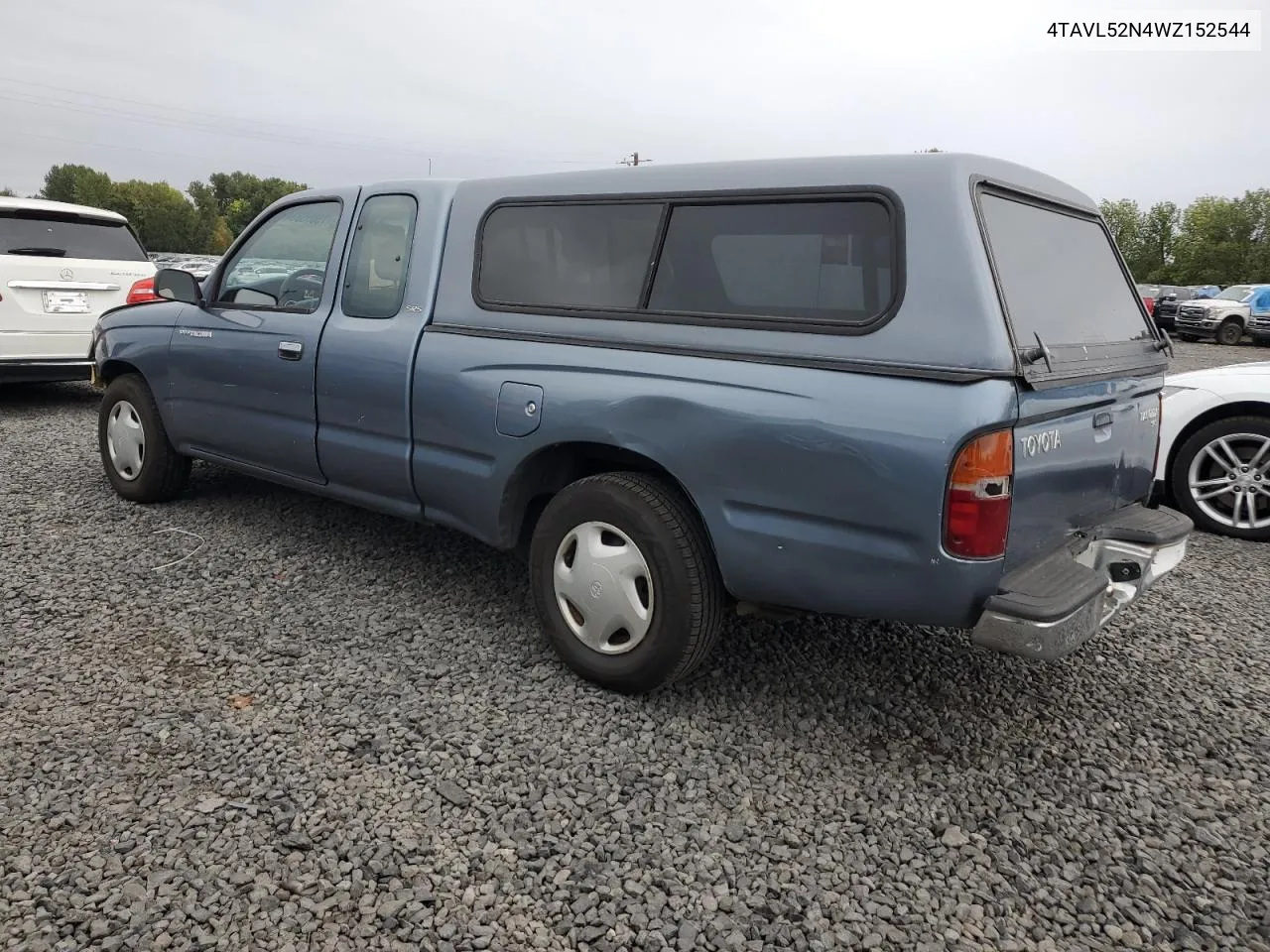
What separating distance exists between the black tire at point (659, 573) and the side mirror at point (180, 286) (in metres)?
2.70

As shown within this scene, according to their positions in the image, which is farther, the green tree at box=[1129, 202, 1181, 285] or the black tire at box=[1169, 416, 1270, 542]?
the green tree at box=[1129, 202, 1181, 285]

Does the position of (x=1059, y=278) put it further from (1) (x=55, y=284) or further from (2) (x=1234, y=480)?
(1) (x=55, y=284)

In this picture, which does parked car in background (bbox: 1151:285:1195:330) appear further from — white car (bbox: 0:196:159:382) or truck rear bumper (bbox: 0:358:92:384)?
truck rear bumper (bbox: 0:358:92:384)

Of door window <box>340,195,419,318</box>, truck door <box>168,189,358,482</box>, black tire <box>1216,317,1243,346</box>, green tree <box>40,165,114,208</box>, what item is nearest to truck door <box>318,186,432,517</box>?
door window <box>340,195,419,318</box>

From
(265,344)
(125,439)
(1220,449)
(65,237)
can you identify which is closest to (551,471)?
(265,344)

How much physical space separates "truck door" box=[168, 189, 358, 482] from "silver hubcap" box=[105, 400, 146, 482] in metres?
0.39

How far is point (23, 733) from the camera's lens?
283cm

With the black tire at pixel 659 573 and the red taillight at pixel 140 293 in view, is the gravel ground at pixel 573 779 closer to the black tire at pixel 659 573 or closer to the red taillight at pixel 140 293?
the black tire at pixel 659 573

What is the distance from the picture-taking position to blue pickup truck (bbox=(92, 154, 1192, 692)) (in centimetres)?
250

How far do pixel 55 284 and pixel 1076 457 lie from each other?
27.0 ft

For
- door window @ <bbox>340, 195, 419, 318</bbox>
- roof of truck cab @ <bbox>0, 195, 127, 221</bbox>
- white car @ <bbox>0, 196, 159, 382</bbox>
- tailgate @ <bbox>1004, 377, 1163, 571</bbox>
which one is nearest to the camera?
tailgate @ <bbox>1004, 377, 1163, 571</bbox>

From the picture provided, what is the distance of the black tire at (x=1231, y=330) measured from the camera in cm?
2306

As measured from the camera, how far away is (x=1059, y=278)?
301 centimetres

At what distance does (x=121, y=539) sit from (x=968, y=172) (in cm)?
427
